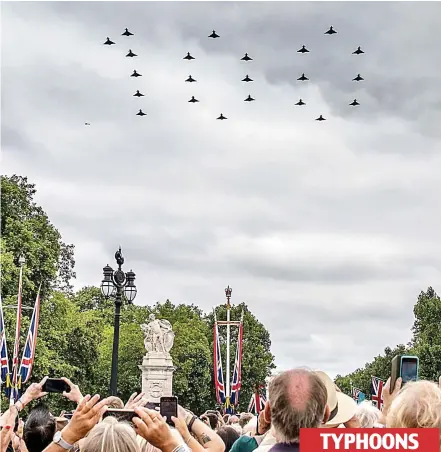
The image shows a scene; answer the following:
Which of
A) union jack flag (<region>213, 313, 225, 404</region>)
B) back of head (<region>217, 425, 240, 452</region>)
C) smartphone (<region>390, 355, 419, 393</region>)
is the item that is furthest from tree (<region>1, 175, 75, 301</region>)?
smartphone (<region>390, 355, 419, 393</region>)

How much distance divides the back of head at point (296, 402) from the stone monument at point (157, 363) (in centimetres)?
4446

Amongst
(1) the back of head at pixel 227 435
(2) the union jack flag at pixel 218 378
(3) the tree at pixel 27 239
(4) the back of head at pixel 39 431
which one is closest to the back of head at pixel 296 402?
(4) the back of head at pixel 39 431

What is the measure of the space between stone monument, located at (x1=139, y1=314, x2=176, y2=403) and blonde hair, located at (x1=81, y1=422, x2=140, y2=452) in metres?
44.4

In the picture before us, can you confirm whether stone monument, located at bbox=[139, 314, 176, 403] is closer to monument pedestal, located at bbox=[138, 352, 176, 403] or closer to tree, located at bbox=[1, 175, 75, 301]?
monument pedestal, located at bbox=[138, 352, 176, 403]

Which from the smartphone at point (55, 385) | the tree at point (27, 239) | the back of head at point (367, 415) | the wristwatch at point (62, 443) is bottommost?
the wristwatch at point (62, 443)

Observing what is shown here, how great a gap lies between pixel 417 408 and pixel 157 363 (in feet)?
153

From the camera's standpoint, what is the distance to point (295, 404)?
4883 millimetres

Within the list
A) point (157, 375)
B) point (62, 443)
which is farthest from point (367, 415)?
point (157, 375)

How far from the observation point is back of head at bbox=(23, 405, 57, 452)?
7.68m

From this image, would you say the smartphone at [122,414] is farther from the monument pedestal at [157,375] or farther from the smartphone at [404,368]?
the monument pedestal at [157,375]

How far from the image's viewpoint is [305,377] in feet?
16.2

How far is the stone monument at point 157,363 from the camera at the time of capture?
49844 mm

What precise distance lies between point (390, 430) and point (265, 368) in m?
89.8

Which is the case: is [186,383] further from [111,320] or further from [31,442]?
[31,442]
